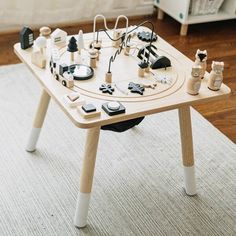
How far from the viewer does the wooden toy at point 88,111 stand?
1.25m

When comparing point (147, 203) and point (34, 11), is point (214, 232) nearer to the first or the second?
point (147, 203)

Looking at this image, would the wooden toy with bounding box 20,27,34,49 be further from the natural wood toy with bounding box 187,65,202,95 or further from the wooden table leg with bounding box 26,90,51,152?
the natural wood toy with bounding box 187,65,202,95

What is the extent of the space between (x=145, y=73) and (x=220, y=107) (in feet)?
2.47

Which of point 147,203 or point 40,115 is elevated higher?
A: point 40,115

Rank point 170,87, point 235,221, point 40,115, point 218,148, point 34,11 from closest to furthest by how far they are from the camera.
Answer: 1. point 170,87
2. point 235,221
3. point 40,115
4. point 218,148
5. point 34,11

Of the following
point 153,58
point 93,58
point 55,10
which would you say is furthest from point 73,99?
point 55,10

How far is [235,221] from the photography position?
5.02ft

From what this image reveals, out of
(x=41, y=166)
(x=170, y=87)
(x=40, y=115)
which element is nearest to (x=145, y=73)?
(x=170, y=87)

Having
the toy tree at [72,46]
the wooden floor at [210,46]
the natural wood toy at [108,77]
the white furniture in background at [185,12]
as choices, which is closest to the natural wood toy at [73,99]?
the natural wood toy at [108,77]

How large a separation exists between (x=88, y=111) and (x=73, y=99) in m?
0.08

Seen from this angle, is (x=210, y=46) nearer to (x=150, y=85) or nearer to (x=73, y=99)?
(x=150, y=85)

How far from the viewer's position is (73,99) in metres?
1.30

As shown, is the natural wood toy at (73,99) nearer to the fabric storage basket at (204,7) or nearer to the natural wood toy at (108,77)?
the natural wood toy at (108,77)

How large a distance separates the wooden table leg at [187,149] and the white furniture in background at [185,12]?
1315 mm
